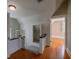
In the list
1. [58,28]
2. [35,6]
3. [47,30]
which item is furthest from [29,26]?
[58,28]

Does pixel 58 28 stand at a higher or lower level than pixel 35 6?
lower

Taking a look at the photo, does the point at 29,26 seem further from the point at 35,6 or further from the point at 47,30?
the point at 35,6

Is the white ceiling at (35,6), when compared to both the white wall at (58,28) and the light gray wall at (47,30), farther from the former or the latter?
the white wall at (58,28)

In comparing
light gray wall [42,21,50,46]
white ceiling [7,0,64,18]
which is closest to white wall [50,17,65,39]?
light gray wall [42,21,50,46]

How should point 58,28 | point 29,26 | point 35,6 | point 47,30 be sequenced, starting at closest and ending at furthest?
point 35,6 → point 47,30 → point 29,26 → point 58,28

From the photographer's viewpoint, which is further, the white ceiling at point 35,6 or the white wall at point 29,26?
the white wall at point 29,26

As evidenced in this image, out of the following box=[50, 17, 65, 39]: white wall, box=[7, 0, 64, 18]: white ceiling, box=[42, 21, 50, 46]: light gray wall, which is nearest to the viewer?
box=[7, 0, 64, 18]: white ceiling

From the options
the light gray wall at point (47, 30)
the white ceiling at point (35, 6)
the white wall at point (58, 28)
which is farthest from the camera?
the white wall at point (58, 28)

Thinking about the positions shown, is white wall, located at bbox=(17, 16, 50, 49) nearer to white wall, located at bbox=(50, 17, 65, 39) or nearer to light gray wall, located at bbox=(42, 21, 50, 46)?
light gray wall, located at bbox=(42, 21, 50, 46)

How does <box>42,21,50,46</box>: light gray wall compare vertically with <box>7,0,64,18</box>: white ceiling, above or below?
below

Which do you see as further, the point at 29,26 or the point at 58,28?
the point at 58,28

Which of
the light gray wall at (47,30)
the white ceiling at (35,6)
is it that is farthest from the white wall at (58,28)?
the white ceiling at (35,6)
